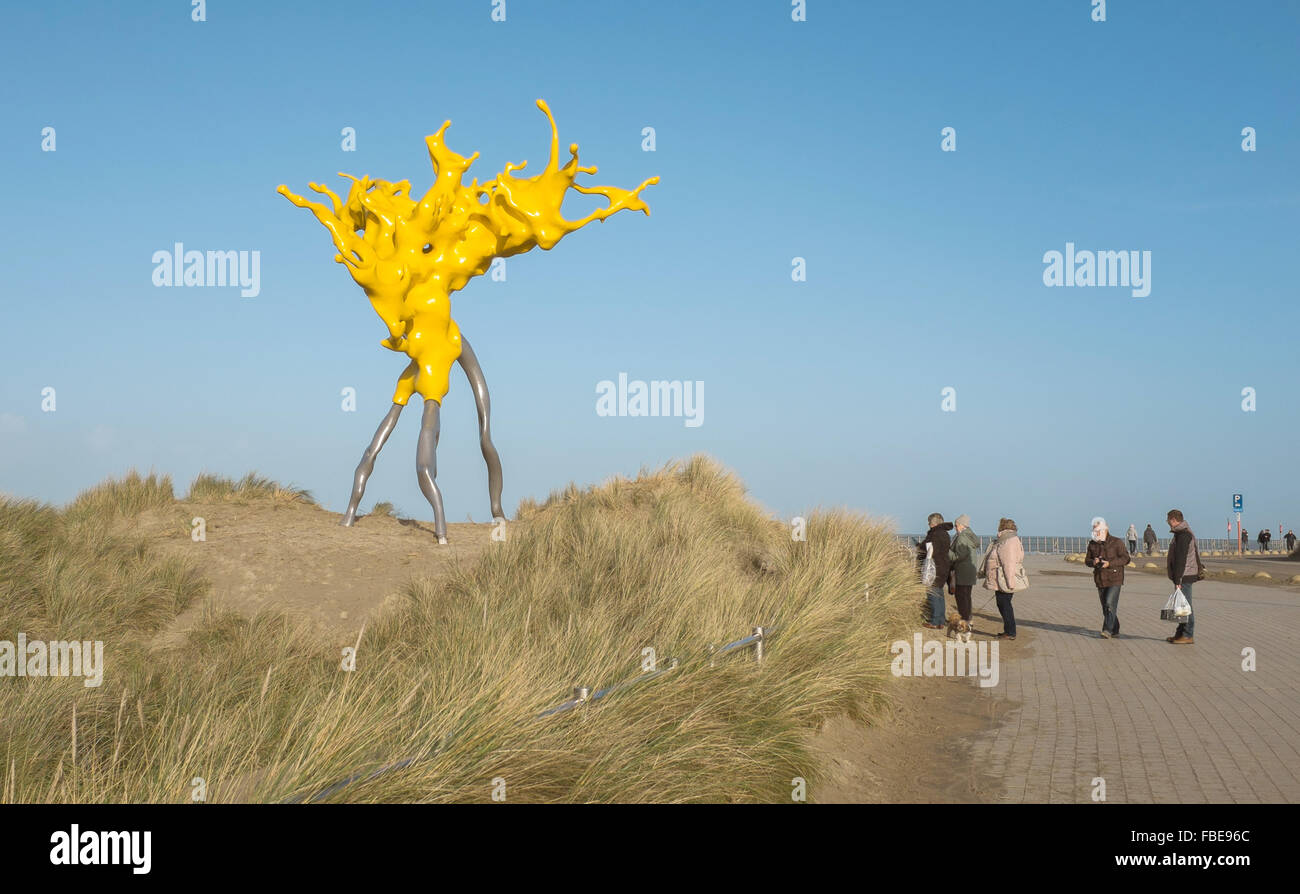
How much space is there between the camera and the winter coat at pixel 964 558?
1528cm

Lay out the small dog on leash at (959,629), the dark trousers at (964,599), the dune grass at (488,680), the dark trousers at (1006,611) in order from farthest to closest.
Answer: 1. the dark trousers at (964,599)
2. the dark trousers at (1006,611)
3. the small dog on leash at (959,629)
4. the dune grass at (488,680)

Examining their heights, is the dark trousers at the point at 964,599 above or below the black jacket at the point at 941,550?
below

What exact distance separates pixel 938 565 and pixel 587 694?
35.5ft

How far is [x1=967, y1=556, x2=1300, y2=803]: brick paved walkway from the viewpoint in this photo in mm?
6727

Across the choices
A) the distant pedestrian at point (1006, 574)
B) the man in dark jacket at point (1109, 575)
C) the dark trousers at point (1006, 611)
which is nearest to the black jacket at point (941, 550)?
the distant pedestrian at point (1006, 574)

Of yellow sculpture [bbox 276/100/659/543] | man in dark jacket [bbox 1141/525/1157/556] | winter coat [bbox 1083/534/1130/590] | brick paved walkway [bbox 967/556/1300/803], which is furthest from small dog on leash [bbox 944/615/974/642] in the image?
man in dark jacket [bbox 1141/525/1157/556]

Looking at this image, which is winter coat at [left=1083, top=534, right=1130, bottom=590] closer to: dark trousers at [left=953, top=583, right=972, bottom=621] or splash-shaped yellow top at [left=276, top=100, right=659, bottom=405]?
dark trousers at [left=953, top=583, right=972, bottom=621]

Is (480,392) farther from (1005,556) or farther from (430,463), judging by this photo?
(1005,556)

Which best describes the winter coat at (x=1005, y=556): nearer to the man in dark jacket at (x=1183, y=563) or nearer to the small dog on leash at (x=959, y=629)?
the small dog on leash at (x=959, y=629)

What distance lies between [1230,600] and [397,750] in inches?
825

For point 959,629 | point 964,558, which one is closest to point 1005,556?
point 964,558

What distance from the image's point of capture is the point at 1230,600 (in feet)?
69.8

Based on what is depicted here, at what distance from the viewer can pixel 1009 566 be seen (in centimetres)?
1429
